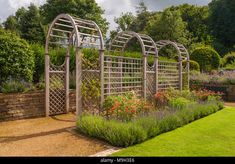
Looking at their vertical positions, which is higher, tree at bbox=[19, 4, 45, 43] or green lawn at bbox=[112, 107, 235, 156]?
tree at bbox=[19, 4, 45, 43]

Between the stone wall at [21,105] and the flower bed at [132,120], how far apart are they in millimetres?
2232

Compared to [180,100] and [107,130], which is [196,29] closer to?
[180,100]

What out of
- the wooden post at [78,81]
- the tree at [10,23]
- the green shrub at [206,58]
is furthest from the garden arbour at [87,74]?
the tree at [10,23]

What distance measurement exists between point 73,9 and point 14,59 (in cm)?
2128

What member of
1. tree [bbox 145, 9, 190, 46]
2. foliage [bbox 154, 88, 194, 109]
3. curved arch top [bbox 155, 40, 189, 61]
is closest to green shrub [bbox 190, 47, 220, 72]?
tree [bbox 145, 9, 190, 46]

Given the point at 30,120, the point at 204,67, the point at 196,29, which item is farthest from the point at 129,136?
the point at 196,29

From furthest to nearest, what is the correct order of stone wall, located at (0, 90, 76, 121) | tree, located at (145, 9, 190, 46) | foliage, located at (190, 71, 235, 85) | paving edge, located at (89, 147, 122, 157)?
tree, located at (145, 9, 190, 46), foliage, located at (190, 71, 235, 85), stone wall, located at (0, 90, 76, 121), paving edge, located at (89, 147, 122, 157)

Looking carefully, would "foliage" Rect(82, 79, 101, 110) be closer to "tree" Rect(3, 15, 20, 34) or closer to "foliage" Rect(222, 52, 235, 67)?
"foliage" Rect(222, 52, 235, 67)

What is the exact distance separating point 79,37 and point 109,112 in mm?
1964

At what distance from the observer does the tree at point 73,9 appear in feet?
91.9

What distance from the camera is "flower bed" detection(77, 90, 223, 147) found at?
17.7 feet

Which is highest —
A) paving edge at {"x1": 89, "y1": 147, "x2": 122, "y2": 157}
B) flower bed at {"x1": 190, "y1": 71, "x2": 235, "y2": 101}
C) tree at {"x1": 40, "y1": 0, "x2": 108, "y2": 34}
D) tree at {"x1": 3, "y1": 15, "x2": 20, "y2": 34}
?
tree at {"x1": 40, "y1": 0, "x2": 108, "y2": 34}

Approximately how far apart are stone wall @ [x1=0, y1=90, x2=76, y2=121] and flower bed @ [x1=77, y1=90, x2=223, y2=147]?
223 cm

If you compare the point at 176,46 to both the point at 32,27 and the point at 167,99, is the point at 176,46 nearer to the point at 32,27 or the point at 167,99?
the point at 167,99
